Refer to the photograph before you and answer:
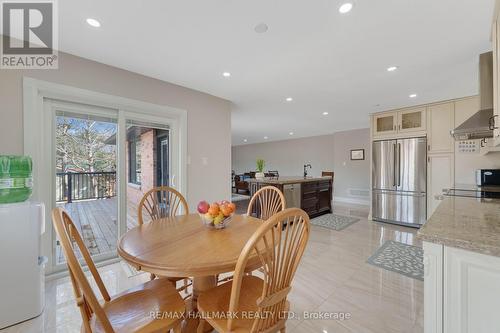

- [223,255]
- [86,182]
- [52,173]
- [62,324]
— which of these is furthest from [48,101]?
[223,255]

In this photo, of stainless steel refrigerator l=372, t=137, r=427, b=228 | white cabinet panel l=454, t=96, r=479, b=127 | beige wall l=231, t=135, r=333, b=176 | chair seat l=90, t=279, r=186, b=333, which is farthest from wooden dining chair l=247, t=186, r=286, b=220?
beige wall l=231, t=135, r=333, b=176

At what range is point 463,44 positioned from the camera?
207 centimetres

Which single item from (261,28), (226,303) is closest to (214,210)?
(226,303)

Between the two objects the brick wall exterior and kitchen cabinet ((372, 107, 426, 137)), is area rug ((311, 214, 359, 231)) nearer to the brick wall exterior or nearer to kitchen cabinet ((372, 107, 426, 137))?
kitchen cabinet ((372, 107, 426, 137))

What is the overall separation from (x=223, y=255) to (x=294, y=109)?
3993 mm

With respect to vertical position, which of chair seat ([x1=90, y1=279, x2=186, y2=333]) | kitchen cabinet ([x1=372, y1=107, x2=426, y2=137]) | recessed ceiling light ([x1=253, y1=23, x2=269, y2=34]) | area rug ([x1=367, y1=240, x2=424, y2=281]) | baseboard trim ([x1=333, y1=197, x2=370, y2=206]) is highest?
recessed ceiling light ([x1=253, y1=23, x2=269, y2=34])

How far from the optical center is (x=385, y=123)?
14.8 feet

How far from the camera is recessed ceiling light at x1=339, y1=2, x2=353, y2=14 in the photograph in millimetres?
1550

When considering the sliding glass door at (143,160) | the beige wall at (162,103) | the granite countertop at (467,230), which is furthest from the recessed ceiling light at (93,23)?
the granite countertop at (467,230)

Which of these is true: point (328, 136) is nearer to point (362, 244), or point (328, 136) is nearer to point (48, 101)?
point (362, 244)

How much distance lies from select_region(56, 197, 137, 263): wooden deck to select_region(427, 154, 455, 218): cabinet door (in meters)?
5.17

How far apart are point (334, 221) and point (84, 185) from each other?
14.5 feet

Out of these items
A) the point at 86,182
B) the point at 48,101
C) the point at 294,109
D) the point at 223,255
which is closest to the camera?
the point at 223,255

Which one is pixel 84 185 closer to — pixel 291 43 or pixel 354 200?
pixel 291 43
